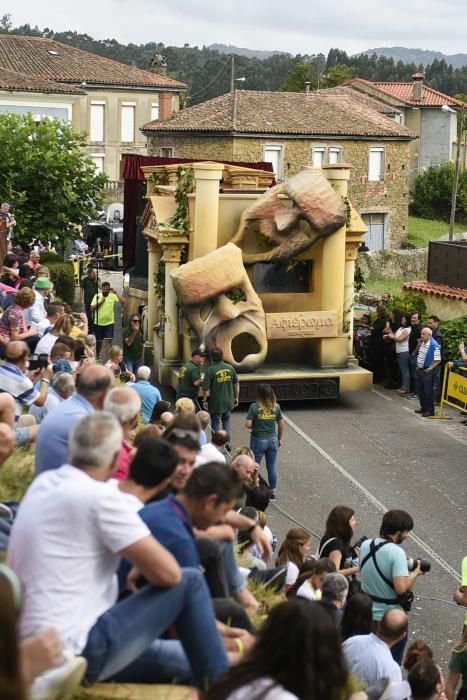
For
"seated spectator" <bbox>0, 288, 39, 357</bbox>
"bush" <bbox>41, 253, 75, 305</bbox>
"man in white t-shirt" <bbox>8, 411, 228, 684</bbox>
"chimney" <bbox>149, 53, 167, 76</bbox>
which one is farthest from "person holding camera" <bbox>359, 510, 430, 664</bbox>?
"chimney" <bbox>149, 53, 167, 76</bbox>

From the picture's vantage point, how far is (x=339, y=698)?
438 cm

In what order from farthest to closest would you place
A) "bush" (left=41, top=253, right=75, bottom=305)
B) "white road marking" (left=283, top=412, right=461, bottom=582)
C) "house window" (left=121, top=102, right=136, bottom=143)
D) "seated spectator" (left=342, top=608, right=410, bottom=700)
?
"house window" (left=121, top=102, right=136, bottom=143), "bush" (left=41, top=253, right=75, bottom=305), "white road marking" (left=283, top=412, right=461, bottom=582), "seated spectator" (left=342, top=608, right=410, bottom=700)

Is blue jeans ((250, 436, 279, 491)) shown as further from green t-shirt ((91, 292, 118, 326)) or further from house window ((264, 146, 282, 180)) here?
house window ((264, 146, 282, 180))

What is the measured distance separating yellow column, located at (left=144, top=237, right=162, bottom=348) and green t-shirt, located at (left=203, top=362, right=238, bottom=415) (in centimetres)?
681

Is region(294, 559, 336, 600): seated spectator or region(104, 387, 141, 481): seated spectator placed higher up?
region(104, 387, 141, 481): seated spectator

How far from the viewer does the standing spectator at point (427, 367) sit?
2126 centimetres

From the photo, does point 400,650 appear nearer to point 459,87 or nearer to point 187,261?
point 187,261

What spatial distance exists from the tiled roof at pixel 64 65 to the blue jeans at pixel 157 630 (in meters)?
60.7

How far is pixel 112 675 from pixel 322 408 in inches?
655

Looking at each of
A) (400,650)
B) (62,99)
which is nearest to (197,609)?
(400,650)

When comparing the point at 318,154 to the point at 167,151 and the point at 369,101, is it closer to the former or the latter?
the point at 167,151

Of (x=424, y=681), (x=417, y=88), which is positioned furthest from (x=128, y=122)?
(x=424, y=681)

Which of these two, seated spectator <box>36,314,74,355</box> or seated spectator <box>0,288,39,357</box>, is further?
seated spectator <box>0,288,39,357</box>

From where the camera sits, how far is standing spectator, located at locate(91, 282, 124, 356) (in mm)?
23359
